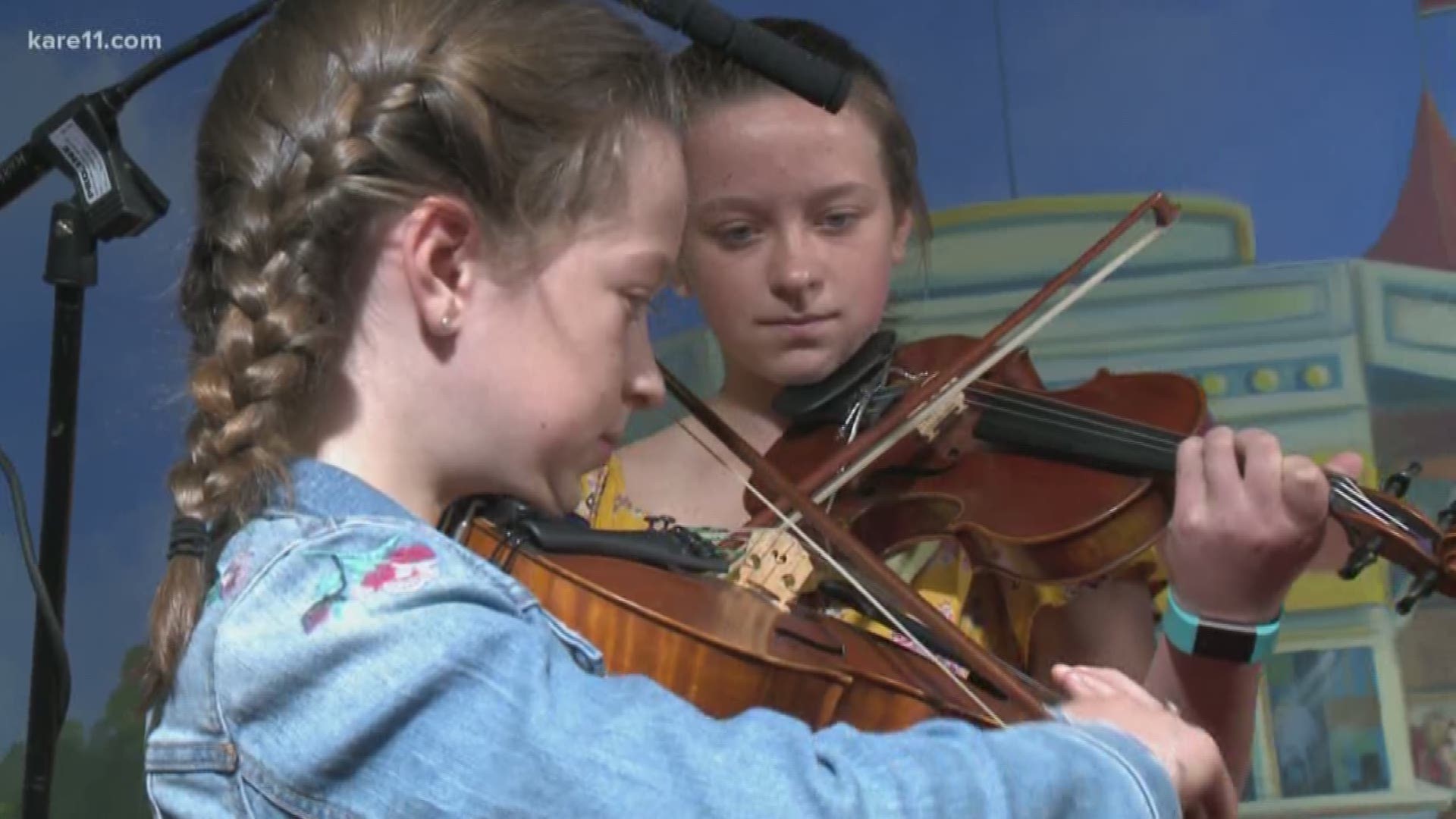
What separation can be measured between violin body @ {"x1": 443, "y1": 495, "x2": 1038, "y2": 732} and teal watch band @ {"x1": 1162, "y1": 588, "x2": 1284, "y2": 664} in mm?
201

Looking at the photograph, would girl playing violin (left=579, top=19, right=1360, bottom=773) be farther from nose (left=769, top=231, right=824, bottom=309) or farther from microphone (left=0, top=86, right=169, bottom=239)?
microphone (left=0, top=86, right=169, bottom=239)

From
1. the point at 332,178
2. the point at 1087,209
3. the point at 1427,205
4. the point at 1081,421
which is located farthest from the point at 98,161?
the point at 1427,205

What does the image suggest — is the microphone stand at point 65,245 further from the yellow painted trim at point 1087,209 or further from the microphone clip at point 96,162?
the yellow painted trim at point 1087,209

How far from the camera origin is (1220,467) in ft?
3.68

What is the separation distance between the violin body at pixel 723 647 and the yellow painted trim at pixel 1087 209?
0.95 meters

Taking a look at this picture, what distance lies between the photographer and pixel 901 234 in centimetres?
136

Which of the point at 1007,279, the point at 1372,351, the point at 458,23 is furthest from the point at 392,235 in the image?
the point at 1372,351

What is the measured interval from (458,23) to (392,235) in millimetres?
105

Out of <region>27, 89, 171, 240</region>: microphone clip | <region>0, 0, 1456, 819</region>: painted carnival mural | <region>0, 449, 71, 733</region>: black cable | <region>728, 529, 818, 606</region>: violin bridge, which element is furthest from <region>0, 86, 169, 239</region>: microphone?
<region>0, 0, 1456, 819</region>: painted carnival mural

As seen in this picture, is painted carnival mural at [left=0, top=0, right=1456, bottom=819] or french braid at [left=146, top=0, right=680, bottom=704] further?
painted carnival mural at [left=0, top=0, right=1456, bottom=819]

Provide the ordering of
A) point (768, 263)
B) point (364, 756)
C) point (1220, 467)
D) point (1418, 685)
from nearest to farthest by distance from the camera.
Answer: point (364, 756) → point (1220, 467) → point (768, 263) → point (1418, 685)

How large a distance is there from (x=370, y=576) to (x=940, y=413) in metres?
0.70

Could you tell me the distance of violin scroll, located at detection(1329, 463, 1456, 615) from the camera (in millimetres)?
1084

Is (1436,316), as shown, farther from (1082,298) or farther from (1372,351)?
(1082,298)
